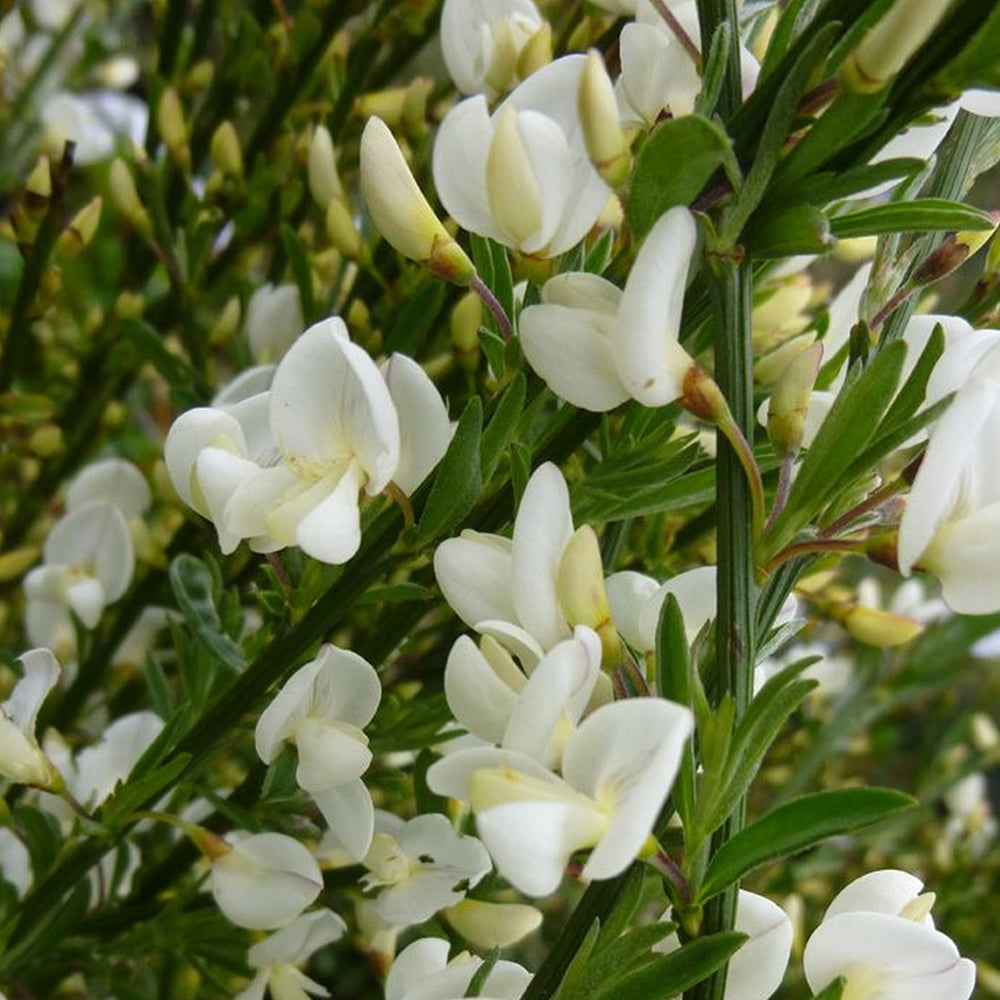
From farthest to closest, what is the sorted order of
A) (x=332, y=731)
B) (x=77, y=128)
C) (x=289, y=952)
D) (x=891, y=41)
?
(x=77, y=128)
(x=289, y=952)
(x=332, y=731)
(x=891, y=41)

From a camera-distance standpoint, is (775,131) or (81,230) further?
(81,230)

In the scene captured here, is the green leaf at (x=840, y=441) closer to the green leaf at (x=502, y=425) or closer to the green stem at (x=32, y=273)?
the green leaf at (x=502, y=425)

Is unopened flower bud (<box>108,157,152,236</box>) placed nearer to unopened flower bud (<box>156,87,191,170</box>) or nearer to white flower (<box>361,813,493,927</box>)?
unopened flower bud (<box>156,87,191,170</box>)

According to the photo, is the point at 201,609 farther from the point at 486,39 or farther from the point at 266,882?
the point at 486,39

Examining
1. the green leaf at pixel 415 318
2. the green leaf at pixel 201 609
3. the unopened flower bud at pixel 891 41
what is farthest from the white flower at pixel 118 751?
the unopened flower bud at pixel 891 41

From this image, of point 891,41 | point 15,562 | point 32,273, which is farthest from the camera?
point 15,562

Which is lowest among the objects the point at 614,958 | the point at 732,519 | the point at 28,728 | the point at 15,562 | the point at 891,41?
the point at 15,562

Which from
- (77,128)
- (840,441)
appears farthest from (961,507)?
(77,128)
